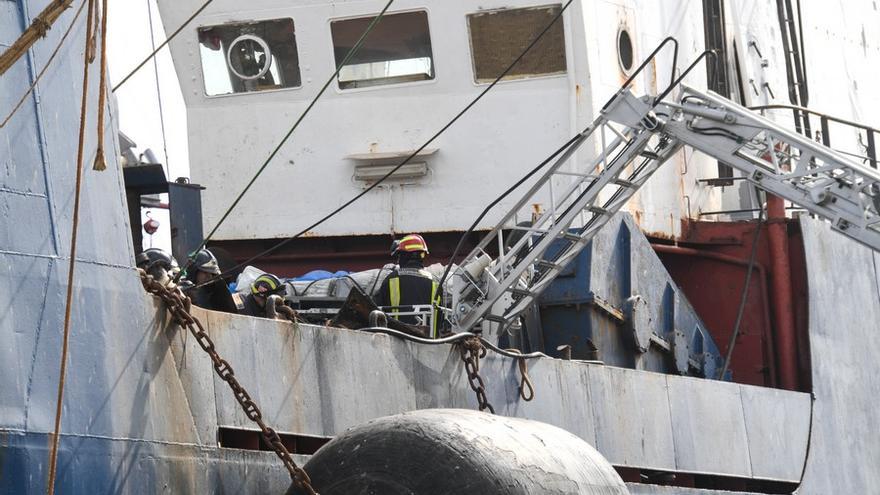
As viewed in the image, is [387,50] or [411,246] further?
[387,50]

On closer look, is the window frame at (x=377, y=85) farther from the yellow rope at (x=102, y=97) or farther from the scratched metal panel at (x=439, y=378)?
the yellow rope at (x=102, y=97)

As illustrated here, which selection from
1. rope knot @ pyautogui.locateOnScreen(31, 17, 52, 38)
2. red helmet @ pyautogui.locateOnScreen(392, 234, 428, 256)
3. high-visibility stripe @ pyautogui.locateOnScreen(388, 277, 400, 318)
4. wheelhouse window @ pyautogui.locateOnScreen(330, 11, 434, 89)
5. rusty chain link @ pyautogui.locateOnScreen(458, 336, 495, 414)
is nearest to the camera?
rope knot @ pyautogui.locateOnScreen(31, 17, 52, 38)

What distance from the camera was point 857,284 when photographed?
1318 centimetres

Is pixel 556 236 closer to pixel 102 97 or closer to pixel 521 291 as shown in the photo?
pixel 521 291

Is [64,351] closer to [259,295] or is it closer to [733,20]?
[259,295]

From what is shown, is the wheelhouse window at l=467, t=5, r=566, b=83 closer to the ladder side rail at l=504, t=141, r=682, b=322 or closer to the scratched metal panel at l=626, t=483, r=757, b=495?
the ladder side rail at l=504, t=141, r=682, b=322

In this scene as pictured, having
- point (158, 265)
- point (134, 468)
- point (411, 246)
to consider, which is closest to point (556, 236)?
point (411, 246)

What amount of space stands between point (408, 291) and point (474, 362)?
200cm

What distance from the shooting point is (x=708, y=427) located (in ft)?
35.9

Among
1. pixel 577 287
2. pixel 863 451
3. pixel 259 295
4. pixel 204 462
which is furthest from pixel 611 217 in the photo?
pixel 204 462

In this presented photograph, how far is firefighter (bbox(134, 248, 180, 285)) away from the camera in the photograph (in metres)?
6.53

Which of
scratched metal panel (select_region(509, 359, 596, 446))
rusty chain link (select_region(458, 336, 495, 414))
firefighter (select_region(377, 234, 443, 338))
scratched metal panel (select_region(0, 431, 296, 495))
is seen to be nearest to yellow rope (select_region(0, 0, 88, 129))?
scratched metal panel (select_region(0, 431, 296, 495))

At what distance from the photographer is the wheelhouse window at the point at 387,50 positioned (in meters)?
12.2

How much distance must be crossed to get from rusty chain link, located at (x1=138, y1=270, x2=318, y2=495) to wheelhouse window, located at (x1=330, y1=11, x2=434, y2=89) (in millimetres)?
6313
